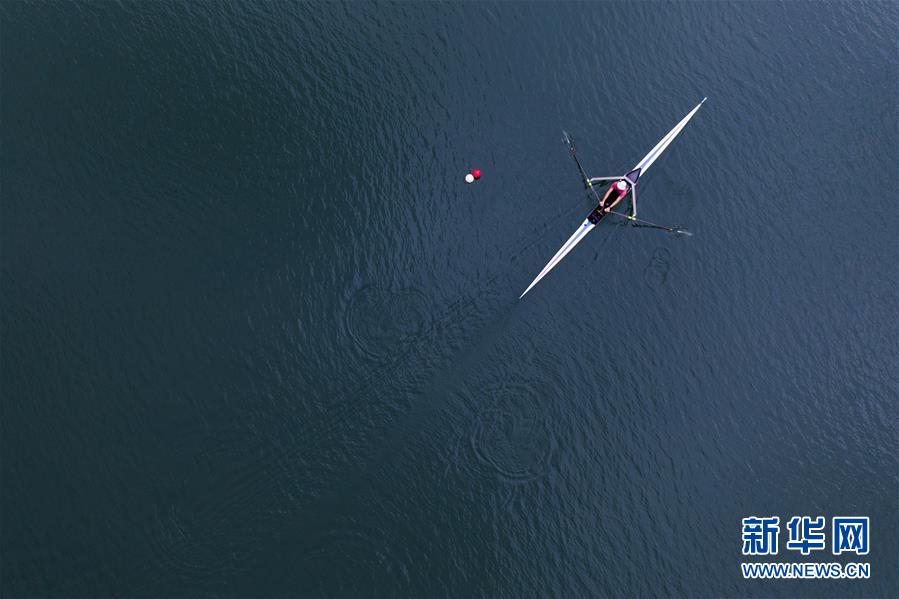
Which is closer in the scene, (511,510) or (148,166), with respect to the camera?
(511,510)

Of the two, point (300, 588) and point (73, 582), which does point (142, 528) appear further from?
point (300, 588)

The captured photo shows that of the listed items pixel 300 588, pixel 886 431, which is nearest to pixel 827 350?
pixel 886 431

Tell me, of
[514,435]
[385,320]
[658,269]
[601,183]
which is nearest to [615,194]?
Answer: [601,183]

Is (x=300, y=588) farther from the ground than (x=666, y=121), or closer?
closer

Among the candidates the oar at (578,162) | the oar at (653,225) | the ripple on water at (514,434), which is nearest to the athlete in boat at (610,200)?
the oar at (653,225)

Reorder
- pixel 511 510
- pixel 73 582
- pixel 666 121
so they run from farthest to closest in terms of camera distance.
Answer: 1. pixel 666 121
2. pixel 511 510
3. pixel 73 582

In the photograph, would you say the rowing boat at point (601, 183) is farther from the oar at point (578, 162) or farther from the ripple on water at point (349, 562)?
the ripple on water at point (349, 562)

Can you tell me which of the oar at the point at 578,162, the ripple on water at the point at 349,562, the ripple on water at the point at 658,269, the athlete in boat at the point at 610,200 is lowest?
the ripple on water at the point at 349,562
